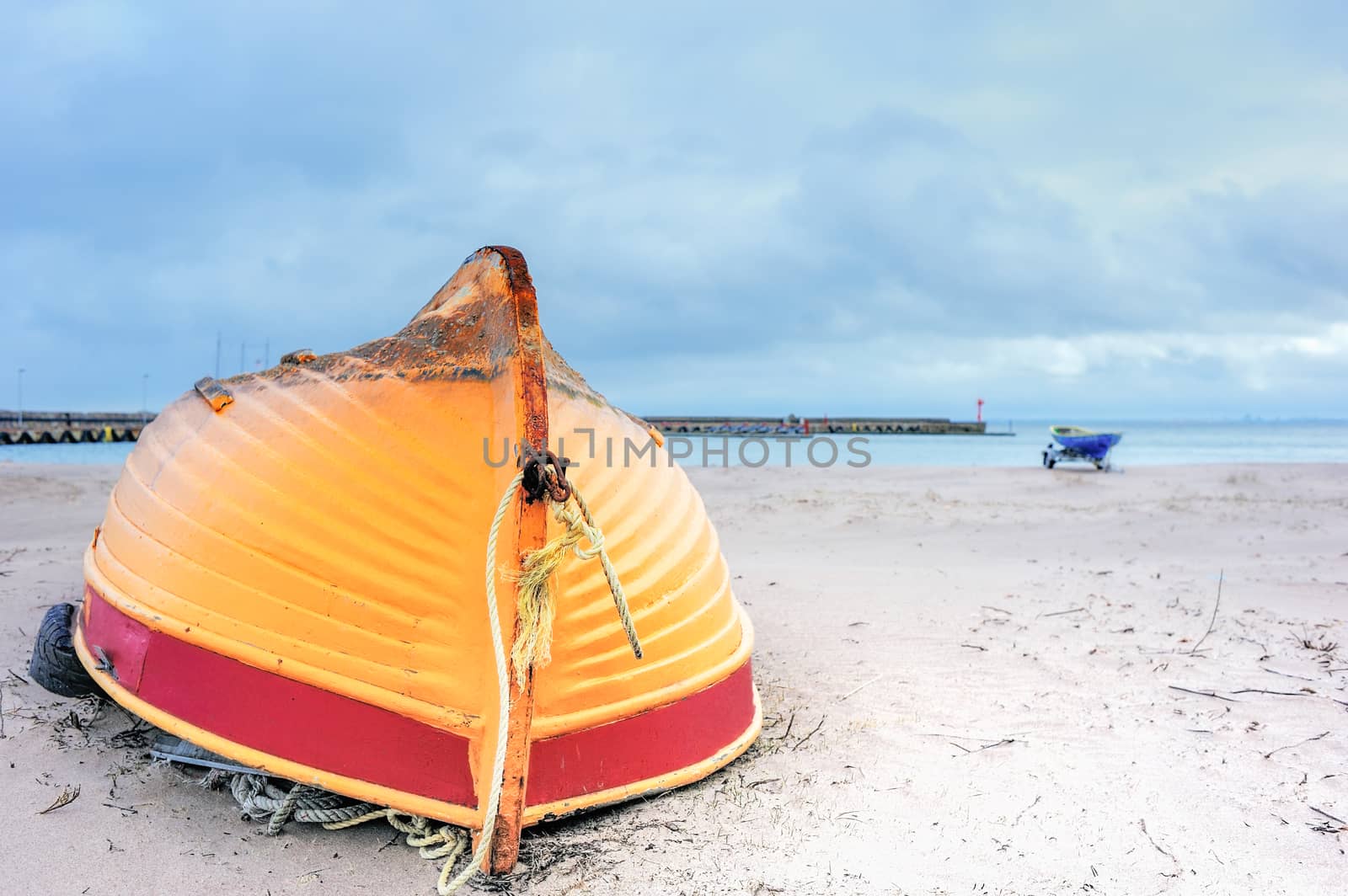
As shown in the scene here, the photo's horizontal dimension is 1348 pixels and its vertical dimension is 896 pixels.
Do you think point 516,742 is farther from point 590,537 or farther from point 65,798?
point 65,798

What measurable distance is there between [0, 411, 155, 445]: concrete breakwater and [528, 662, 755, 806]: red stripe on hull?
2476 cm

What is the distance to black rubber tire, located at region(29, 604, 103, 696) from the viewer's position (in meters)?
3.17

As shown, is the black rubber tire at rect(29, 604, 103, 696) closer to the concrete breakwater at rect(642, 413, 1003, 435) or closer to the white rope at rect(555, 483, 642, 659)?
the white rope at rect(555, 483, 642, 659)

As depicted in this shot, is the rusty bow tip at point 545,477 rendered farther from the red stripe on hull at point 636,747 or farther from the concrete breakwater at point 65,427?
the concrete breakwater at point 65,427

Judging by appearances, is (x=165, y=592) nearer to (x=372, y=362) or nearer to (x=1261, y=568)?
(x=372, y=362)

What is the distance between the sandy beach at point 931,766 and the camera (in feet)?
7.50

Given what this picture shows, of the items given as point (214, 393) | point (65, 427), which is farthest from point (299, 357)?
point (65, 427)

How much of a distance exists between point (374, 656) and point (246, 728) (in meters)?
0.41

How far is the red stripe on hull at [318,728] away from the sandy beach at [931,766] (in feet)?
0.85

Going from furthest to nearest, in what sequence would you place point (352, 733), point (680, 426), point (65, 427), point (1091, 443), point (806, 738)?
point (680, 426) → point (65, 427) → point (1091, 443) → point (806, 738) → point (352, 733)

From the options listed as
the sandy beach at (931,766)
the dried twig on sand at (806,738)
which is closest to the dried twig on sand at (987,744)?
the sandy beach at (931,766)

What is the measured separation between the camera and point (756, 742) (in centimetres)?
322

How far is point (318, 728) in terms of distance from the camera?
89.3 inches

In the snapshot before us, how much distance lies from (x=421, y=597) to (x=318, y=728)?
0.43 metres
